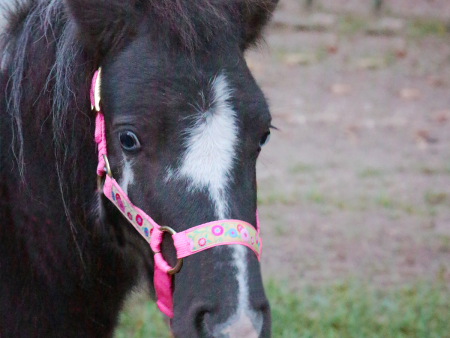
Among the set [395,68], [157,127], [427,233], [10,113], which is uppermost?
[157,127]

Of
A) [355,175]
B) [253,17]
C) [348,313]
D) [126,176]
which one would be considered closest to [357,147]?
[355,175]

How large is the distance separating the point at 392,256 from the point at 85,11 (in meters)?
3.84

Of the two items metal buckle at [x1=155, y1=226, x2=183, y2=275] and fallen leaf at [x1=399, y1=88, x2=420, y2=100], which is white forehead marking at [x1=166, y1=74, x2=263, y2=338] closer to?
metal buckle at [x1=155, y1=226, x2=183, y2=275]

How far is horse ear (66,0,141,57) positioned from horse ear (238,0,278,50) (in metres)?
0.45

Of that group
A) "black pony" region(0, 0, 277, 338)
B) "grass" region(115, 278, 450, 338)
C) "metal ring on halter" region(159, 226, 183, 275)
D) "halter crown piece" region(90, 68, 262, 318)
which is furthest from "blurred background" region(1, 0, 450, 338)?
"metal ring on halter" region(159, 226, 183, 275)

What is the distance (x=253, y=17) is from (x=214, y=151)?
2.56ft

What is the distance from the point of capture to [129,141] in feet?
6.88

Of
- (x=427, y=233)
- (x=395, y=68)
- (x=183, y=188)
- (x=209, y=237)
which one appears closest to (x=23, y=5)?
(x=183, y=188)

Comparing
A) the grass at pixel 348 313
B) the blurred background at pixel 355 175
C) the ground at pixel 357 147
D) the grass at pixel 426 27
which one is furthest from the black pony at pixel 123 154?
the grass at pixel 426 27

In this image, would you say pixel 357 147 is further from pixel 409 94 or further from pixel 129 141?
pixel 129 141

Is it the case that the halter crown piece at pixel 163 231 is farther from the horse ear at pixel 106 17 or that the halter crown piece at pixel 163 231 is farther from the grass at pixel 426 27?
the grass at pixel 426 27

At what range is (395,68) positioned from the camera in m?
9.64

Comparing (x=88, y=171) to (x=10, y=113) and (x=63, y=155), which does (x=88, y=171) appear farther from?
(x=10, y=113)

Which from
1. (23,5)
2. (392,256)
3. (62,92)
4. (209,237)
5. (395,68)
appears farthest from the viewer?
(395,68)
